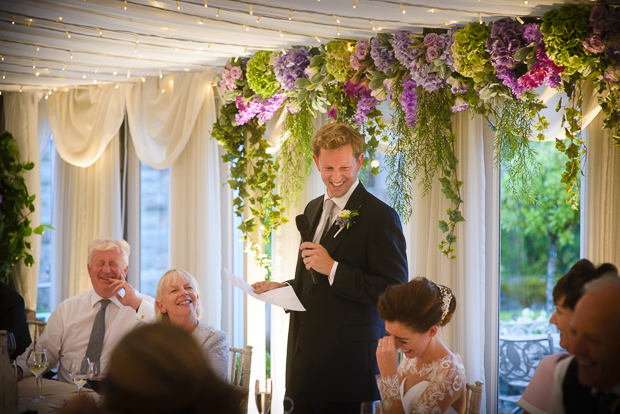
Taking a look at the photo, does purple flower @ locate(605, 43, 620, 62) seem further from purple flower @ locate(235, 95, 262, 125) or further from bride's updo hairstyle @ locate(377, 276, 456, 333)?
purple flower @ locate(235, 95, 262, 125)

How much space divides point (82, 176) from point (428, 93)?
3907mm

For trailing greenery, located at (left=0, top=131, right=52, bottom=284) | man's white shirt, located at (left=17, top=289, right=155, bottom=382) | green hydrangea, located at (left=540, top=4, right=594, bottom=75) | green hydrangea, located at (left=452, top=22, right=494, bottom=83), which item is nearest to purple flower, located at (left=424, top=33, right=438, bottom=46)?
green hydrangea, located at (left=452, top=22, right=494, bottom=83)

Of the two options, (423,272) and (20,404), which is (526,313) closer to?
(423,272)

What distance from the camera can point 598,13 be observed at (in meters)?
2.80

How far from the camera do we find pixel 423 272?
404cm

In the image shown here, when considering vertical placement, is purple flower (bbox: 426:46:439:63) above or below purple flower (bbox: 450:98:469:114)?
above

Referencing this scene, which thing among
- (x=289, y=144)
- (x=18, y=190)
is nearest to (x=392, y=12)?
(x=289, y=144)

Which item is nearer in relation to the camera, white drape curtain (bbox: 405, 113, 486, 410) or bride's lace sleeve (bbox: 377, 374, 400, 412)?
bride's lace sleeve (bbox: 377, 374, 400, 412)

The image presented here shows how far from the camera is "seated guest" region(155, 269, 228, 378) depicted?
3094 millimetres

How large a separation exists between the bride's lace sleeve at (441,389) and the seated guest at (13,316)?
2756 millimetres

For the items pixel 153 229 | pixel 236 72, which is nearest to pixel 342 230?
pixel 236 72

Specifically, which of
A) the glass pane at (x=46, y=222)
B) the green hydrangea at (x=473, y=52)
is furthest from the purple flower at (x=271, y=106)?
the glass pane at (x=46, y=222)

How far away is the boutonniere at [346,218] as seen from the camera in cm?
Result: 296

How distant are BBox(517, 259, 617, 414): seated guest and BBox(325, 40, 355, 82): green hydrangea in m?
2.24
